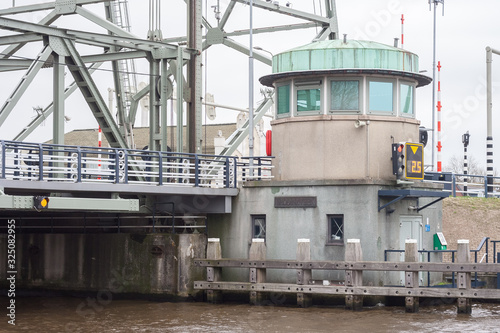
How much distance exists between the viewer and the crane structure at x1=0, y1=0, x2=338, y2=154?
26.8 meters

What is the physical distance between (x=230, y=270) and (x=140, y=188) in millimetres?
3959

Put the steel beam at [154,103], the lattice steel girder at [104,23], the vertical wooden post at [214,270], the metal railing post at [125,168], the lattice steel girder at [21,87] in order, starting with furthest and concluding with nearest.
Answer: the lattice steel girder at [104,23]
the steel beam at [154,103]
the vertical wooden post at [214,270]
the lattice steel girder at [21,87]
the metal railing post at [125,168]

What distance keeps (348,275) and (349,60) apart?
6.35 metres

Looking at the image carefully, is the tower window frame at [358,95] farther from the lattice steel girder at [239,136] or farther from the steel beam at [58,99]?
the lattice steel girder at [239,136]

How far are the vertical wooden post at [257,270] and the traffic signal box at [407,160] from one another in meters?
4.38

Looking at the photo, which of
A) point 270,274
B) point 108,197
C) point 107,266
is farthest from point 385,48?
point 107,266

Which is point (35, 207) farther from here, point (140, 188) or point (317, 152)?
point (317, 152)

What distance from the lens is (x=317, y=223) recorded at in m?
26.1

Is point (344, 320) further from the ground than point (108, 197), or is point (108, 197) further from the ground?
point (108, 197)

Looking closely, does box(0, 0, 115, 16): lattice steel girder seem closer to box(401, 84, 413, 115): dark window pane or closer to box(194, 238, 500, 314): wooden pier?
box(194, 238, 500, 314): wooden pier

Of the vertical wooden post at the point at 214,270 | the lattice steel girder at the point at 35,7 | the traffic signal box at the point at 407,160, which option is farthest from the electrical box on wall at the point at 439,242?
the lattice steel girder at the point at 35,7

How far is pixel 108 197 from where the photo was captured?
2655cm

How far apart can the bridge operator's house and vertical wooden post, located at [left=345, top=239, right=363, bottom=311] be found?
1.23 meters

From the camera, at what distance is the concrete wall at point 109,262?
2723 cm
